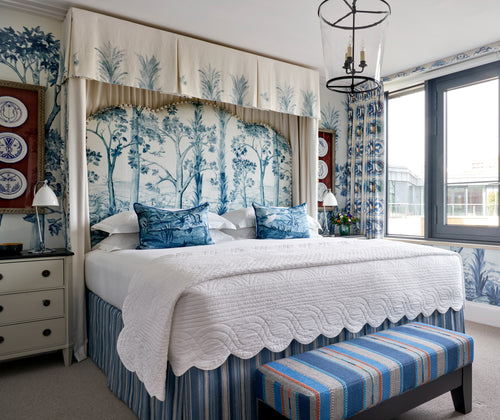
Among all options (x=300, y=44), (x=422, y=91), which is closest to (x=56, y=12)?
(x=300, y=44)

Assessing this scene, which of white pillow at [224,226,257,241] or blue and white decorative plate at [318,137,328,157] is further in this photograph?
blue and white decorative plate at [318,137,328,157]

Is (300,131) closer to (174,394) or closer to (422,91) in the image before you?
(422,91)

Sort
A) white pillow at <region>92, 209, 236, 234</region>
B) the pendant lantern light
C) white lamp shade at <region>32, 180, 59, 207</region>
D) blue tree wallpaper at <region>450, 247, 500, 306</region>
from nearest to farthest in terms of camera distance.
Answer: the pendant lantern light, white lamp shade at <region>32, 180, 59, 207</region>, white pillow at <region>92, 209, 236, 234</region>, blue tree wallpaper at <region>450, 247, 500, 306</region>

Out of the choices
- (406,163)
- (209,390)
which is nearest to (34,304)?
(209,390)

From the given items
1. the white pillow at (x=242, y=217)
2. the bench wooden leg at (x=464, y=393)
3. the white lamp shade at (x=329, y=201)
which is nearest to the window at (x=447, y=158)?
the white lamp shade at (x=329, y=201)

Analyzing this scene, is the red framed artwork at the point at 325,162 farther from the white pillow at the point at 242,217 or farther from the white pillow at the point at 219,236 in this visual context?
the white pillow at the point at 219,236

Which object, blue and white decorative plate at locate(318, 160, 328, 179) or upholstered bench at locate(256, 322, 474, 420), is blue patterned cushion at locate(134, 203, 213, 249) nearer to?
upholstered bench at locate(256, 322, 474, 420)

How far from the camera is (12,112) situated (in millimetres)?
2807

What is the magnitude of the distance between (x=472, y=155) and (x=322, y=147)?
1539mm

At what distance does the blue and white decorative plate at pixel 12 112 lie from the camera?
109 inches

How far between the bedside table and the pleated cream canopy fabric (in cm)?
134

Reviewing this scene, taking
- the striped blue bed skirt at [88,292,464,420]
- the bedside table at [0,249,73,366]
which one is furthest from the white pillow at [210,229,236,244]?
the striped blue bed skirt at [88,292,464,420]

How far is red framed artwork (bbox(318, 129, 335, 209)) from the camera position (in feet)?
14.9

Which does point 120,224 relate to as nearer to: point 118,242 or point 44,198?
point 118,242
